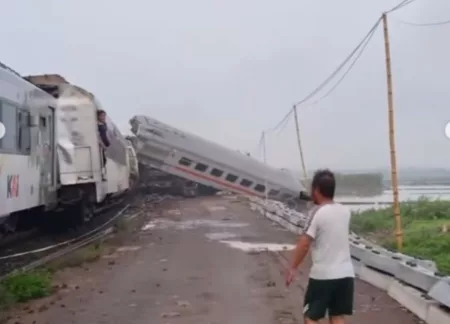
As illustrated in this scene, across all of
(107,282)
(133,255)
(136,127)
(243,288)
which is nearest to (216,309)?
(243,288)

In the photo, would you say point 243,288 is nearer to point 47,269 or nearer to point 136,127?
point 47,269

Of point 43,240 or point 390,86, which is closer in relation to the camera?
point 390,86

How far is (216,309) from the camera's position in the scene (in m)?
9.87

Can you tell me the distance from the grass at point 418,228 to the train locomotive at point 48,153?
693cm

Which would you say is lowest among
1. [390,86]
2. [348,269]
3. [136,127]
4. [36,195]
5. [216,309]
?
[216,309]

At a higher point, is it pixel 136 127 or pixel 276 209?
pixel 136 127

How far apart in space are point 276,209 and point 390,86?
13.3 metres

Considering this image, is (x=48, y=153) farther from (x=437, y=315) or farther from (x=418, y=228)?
(x=437, y=315)

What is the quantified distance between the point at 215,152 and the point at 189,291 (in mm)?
32068

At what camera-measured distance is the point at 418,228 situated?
1808 centimetres

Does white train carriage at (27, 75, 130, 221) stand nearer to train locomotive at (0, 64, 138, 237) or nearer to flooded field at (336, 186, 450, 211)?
train locomotive at (0, 64, 138, 237)

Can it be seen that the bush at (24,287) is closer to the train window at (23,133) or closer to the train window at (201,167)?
the train window at (23,133)

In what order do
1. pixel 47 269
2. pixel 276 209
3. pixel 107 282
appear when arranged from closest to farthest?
pixel 107 282 → pixel 47 269 → pixel 276 209

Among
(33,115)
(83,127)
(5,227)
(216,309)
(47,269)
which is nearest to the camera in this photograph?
(216,309)
